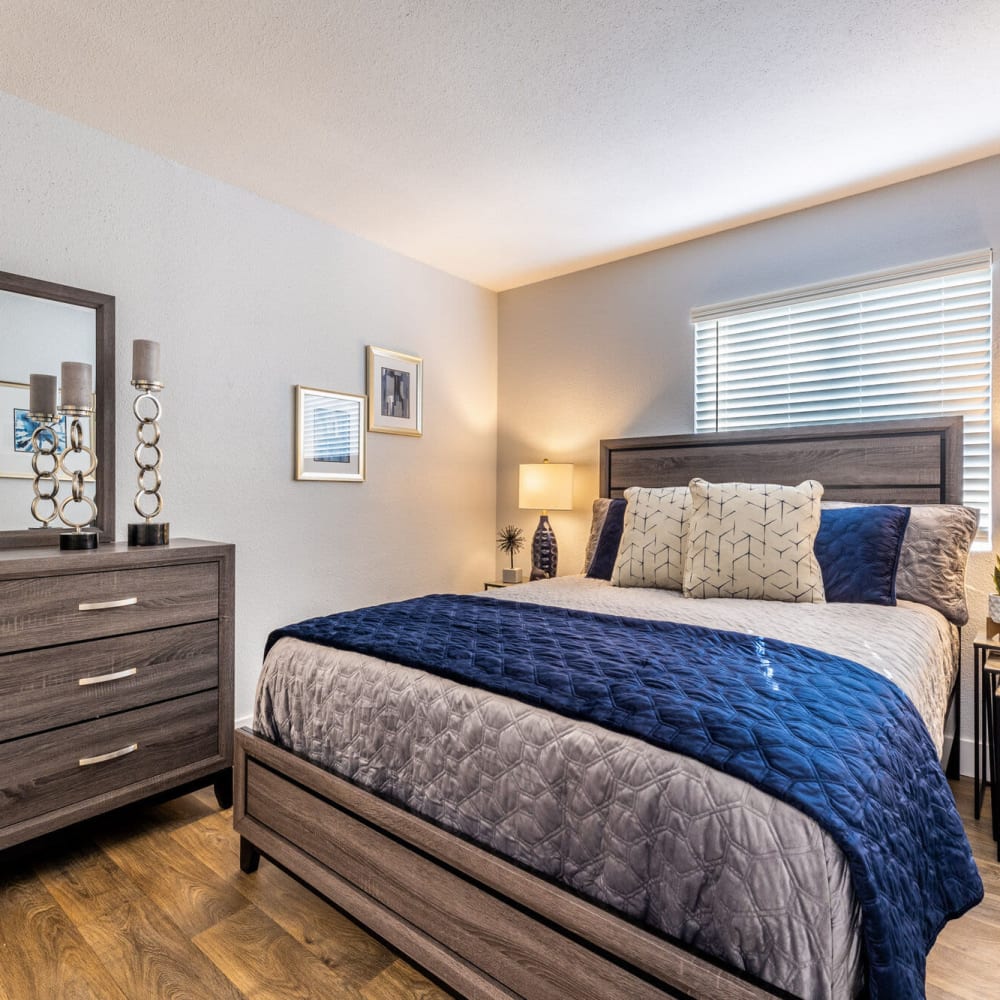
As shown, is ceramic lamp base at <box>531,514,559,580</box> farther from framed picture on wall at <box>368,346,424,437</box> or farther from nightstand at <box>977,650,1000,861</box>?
nightstand at <box>977,650,1000,861</box>

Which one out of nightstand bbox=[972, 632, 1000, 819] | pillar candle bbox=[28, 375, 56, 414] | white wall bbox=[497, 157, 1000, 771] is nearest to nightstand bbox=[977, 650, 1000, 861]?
nightstand bbox=[972, 632, 1000, 819]

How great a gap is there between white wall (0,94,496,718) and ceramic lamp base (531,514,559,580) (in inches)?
22.3

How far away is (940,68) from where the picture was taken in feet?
6.76

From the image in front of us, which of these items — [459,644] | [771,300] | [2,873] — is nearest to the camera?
[459,644]

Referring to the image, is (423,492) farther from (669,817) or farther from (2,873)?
(669,817)

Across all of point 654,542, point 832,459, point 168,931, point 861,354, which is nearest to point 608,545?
point 654,542

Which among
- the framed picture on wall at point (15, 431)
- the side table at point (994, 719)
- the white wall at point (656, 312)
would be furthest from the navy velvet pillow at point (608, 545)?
the framed picture on wall at point (15, 431)

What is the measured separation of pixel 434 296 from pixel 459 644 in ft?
9.16

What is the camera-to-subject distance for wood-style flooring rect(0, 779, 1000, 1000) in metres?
1.47

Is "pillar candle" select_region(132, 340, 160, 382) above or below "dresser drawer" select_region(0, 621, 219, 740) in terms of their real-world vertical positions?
above

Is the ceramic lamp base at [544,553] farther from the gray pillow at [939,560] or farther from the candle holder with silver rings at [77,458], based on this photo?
the candle holder with silver rings at [77,458]

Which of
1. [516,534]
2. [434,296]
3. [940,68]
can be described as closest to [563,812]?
[940,68]

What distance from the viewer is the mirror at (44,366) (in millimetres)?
2221

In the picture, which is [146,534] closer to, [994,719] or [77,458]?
[77,458]
